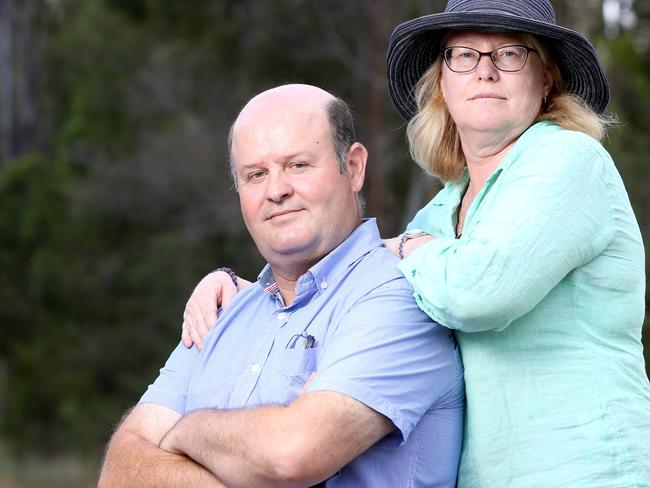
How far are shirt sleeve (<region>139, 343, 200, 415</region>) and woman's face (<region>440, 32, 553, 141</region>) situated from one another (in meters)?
1.03

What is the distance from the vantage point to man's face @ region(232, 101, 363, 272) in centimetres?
328

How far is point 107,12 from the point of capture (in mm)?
21859

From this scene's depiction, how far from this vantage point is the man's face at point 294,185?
3279 mm

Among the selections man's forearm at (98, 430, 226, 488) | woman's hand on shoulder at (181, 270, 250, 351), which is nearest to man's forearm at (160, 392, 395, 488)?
man's forearm at (98, 430, 226, 488)

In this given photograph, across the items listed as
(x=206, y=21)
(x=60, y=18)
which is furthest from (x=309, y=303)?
(x=60, y=18)

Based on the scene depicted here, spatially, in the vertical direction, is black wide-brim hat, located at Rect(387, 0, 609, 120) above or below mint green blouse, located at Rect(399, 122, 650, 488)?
above

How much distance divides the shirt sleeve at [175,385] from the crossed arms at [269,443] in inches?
10.9

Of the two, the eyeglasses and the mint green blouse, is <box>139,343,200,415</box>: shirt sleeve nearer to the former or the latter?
the mint green blouse

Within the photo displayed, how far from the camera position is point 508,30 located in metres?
3.14

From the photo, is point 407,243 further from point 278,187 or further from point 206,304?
point 206,304

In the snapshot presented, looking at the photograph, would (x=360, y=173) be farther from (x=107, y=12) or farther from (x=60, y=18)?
(x=60, y=18)

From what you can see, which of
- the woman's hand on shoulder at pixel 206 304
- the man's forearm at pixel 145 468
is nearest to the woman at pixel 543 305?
the man's forearm at pixel 145 468

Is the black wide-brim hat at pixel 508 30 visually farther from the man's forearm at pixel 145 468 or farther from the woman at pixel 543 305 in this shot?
the man's forearm at pixel 145 468

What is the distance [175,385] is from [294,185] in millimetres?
685
